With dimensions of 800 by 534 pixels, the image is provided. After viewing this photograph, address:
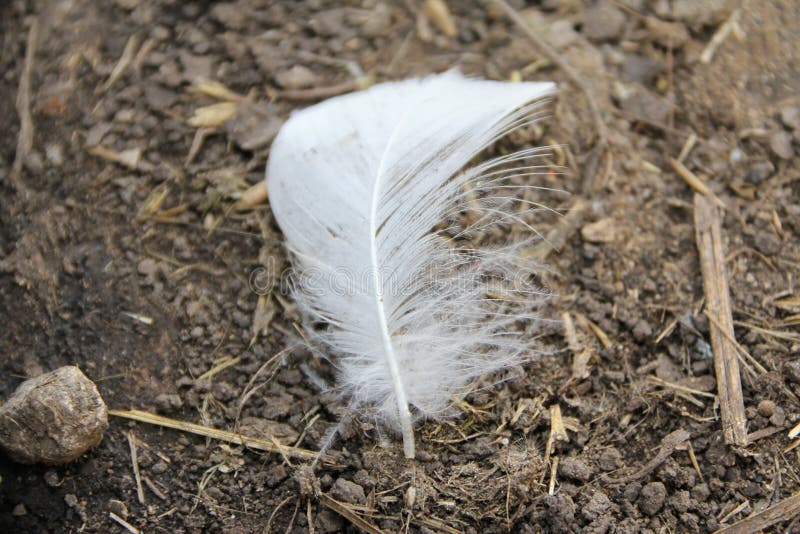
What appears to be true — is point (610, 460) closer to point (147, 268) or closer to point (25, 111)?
point (147, 268)

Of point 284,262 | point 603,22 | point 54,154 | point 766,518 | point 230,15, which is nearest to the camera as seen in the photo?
point 766,518

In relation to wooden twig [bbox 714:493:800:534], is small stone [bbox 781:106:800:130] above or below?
above

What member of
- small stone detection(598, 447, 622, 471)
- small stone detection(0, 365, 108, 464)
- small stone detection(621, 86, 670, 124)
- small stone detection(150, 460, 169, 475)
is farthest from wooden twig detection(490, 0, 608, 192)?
small stone detection(0, 365, 108, 464)

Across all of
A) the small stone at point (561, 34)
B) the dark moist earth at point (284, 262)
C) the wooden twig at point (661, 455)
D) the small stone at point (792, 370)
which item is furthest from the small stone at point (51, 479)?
the small stone at point (561, 34)

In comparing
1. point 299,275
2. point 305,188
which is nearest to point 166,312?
point 299,275

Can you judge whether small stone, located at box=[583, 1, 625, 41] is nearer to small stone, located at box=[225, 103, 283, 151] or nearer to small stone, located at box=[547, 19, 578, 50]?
small stone, located at box=[547, 19, 578, 50]

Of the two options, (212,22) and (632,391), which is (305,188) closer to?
(212,22)

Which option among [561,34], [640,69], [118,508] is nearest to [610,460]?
[118,508]
